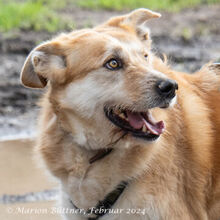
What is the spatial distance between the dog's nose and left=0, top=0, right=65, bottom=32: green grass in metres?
7.56

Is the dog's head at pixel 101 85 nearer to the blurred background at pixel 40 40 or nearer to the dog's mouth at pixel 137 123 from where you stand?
the dog's mouth at pixel 137 123

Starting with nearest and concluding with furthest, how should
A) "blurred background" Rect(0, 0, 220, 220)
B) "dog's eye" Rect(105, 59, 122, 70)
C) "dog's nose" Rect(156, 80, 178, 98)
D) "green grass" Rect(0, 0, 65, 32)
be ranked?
"dog's nose" Rect(156, 80, 178, 98)
"dog's eye" Rect(105, 59, 122, 70)
"blurred background" Rect(0, 0, 220, 220)
"green grass" Rect(0, 0, 65, 32)

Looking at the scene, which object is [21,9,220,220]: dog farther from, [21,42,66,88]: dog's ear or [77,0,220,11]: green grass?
[77,0,220,11]: green grass

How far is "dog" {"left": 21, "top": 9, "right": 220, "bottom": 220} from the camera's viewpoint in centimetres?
394

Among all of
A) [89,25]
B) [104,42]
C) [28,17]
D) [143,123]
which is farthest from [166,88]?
[28,17]

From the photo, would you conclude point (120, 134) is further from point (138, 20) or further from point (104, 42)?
point (138, 20)

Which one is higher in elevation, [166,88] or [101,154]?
[166,88]

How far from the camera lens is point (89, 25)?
11484 mm

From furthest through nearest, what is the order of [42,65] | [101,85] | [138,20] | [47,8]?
[47,8] < [138,20] < [42,65] < [101,85]

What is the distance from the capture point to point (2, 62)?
947 cm

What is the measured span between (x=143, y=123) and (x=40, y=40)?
670 cm

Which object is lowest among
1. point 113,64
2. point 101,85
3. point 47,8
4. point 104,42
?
point 47,8

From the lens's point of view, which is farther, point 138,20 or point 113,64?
point 138,20

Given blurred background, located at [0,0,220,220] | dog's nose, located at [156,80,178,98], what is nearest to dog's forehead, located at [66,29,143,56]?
dog's nose, located at [156,80,178,98]
